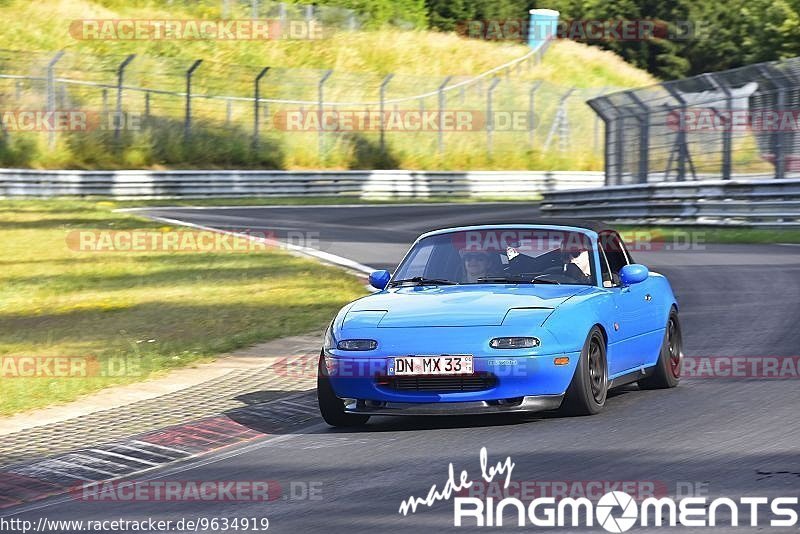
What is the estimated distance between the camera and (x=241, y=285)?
18.5m

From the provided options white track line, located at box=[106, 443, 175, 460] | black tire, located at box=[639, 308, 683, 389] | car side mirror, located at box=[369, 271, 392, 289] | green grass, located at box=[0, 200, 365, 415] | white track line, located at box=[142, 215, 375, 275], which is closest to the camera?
white track line, located at box=[106, 443, 175, 460]

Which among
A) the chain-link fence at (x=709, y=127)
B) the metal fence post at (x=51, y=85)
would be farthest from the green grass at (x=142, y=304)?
the metal fence post at (x=51, y=85)

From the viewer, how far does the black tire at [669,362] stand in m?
10.6

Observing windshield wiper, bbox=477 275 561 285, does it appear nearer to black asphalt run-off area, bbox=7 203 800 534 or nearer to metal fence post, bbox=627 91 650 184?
black asphalt run-off area, bbox=7 203 800 534

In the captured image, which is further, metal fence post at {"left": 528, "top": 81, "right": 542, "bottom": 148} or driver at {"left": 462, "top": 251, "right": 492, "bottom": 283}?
metal fence post at {"left": 528, "top": 81, "right": 542, "bottom": 148}

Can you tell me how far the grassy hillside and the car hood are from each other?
32314 mm

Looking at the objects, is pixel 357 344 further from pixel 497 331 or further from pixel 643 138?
pixel 643 138

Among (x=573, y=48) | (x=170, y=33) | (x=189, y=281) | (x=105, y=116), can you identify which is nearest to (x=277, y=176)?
(x=105, y=116)

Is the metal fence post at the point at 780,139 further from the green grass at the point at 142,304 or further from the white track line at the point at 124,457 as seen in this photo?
the white track line at the point at 124,457

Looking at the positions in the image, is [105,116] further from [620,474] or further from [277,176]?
[620,474]

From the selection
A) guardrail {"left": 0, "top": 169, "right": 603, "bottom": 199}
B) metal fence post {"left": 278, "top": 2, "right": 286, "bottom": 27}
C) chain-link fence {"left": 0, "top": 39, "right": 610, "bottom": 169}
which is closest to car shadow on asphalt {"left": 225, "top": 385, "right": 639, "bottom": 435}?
guardrail {"left": 0, "top": 169, "right": 603, "bottom": 199}

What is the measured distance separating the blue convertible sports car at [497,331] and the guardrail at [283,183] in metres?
27.2

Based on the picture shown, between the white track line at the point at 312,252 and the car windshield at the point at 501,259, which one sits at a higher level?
the car windshield at the point at 501,259

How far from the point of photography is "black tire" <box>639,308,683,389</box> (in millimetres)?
10578
